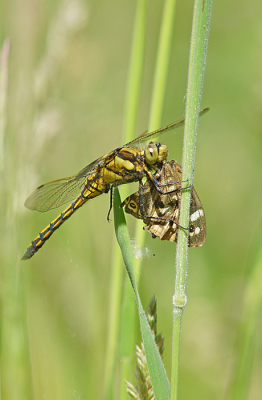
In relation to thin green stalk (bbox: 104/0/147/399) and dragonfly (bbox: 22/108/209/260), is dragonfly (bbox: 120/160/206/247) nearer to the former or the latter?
dragonfly (bbox: 22/108/209/260)

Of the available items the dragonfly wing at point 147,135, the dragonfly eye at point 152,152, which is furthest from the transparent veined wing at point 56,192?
the dragonfly eye at point 152,152

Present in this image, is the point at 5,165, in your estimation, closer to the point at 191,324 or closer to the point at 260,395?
the point at 191,324

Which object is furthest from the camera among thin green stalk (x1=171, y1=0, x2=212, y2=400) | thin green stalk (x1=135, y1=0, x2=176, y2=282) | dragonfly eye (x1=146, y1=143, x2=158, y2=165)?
dragonfly eye (x1=146, y1=143, x2=158, y2=165)

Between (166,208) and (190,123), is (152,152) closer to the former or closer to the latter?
(166,208)

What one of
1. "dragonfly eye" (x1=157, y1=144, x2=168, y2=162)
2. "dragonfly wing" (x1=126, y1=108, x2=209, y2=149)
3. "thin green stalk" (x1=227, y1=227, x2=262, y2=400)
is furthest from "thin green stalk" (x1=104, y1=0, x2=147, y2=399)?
"thin green stalk" (x1=227, y1=227, x2=262, y2=400)

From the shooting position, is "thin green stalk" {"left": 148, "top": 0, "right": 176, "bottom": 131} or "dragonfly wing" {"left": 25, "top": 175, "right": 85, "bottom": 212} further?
"dragonfly wing" {"left": 25, "top": 175, "right": 85, "bottom": 212}

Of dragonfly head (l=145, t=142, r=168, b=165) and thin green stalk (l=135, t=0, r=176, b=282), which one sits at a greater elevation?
thin green stalk (l=135, t=0, r=176, b=282)
